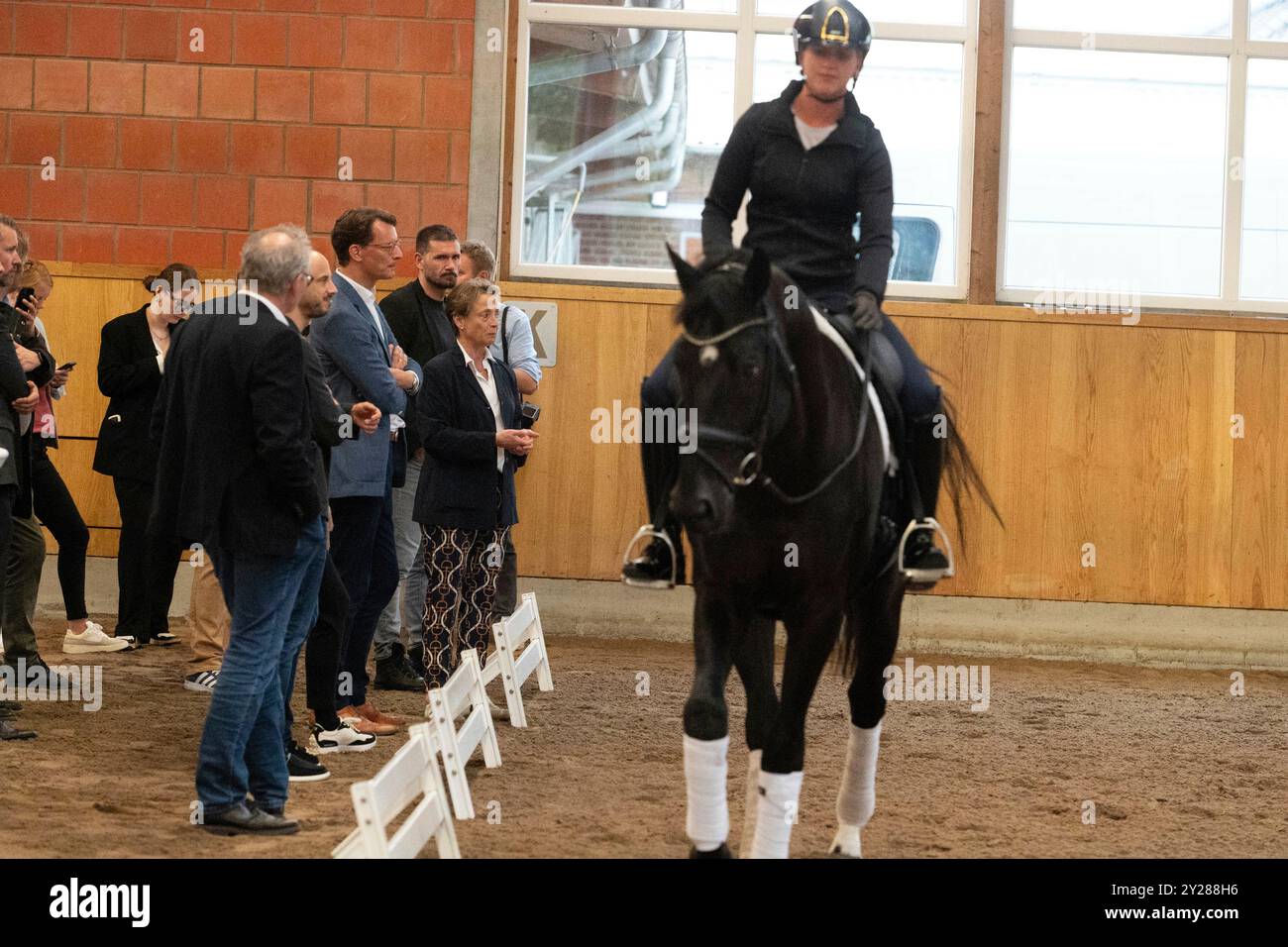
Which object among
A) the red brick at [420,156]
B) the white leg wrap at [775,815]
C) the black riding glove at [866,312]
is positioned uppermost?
the red brick at [420,156]

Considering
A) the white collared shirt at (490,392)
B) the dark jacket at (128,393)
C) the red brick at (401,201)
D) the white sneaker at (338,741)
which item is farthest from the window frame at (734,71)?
the white sneaker at (338,741)

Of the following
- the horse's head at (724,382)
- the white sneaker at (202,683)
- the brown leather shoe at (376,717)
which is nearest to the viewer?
the horse's head at (724,382)

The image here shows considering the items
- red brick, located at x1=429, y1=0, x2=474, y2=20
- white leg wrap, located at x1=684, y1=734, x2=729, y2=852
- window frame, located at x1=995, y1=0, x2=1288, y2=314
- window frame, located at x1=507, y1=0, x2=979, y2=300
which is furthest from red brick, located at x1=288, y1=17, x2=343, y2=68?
white leg wrap, located at x1=684, y1=734, x2=729, y2=852

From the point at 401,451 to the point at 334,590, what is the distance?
4.41 feet

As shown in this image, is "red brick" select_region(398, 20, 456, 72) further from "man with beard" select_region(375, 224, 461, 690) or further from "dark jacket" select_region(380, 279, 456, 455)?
"dark jacket" select_region(380, 279, 456, 455)

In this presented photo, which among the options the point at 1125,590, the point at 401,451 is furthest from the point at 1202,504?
the point at 401,451

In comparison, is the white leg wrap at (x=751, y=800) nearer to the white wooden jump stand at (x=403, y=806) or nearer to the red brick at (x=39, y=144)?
the white wooden jump stand at (x=403, y=806)

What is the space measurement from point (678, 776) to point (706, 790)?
1838mm

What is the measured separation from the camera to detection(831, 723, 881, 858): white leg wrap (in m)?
4.67

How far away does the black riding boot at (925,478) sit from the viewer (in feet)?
14.9

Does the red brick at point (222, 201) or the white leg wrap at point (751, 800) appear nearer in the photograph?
the white leg wrap at point (751, 800)

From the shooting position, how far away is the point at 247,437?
463cm

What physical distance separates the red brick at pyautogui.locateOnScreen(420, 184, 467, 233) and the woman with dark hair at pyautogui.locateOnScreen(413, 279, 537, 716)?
3.19 metres

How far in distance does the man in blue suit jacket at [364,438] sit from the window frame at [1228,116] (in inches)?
192
